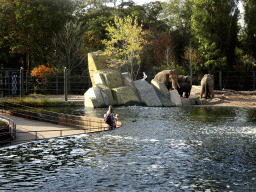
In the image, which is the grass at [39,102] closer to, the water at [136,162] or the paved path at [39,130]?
the paved path at [39,130]

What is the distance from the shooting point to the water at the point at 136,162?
745 centimetres

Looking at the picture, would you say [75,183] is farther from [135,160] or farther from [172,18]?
[172,18]

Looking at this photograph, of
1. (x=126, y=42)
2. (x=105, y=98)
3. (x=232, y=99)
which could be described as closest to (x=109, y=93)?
(x=105, y=98)

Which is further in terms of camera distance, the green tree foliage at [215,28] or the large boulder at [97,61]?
the green tree foliage at [215,28]

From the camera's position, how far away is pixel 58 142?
11938mm

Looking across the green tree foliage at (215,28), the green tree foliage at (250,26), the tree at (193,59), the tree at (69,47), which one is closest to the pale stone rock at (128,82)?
the tree at (69,47)

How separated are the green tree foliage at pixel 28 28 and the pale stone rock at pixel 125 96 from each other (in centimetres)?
1362

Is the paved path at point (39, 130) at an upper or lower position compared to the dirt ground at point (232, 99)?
lower

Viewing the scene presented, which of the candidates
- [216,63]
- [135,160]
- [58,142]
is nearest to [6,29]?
[216,63]

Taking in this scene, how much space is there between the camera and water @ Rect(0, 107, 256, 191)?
745 centimetres

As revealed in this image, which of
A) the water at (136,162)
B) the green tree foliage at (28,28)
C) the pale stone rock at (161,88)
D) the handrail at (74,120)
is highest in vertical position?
the green tree foliage at (28,28)

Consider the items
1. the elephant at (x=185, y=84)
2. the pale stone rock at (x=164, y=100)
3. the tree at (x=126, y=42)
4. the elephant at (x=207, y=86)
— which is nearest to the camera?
the pale stone rock at (x=164, y=100)

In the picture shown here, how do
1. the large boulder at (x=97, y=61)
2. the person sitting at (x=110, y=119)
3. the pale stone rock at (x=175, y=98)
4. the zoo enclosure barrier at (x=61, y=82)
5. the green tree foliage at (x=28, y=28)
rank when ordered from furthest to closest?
1. the green tree foliage at (x=28, y=28)
2. the zoo enclosure barrier at (x=61, y=82)
3. the large boulder at (x=97, y=61)
4. the pale stone rock at (x=175, y=98)
5. the person sitting at (x=110, y=119)

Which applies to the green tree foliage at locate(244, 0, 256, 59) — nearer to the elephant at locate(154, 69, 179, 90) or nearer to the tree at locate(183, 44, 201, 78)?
the tree at locate(183, 44, 201, 78)
